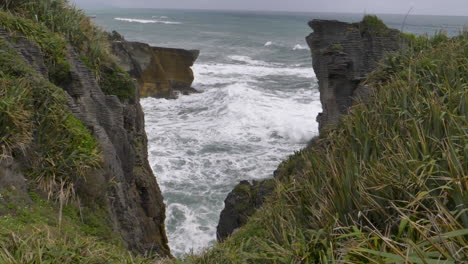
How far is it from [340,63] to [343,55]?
0.69ft

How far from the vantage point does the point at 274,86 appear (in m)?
32.2

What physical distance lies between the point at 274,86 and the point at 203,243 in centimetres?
2138

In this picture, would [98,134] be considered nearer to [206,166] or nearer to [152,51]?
[206,166]

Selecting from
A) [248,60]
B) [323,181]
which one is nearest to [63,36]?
[323,181]

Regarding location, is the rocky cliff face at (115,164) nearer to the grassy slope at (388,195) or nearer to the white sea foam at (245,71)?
the grassy slope at (388,195)

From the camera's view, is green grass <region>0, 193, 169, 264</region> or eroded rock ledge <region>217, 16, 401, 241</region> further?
eroded rock ledge <region>217, 16, 401, 241</region>

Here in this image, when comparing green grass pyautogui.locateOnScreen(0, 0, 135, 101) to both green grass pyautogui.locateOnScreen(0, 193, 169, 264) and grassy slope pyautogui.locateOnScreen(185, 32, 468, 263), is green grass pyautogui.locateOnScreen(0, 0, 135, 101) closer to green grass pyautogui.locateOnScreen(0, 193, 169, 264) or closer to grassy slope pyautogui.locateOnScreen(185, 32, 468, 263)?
green grass pyautogui.locateOnScreen(0, 193, 169, 264)

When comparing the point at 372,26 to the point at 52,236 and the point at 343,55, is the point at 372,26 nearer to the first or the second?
the point at 343,55

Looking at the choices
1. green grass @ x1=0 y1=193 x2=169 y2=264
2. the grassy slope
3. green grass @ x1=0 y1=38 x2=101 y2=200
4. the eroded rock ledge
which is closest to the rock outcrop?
the eroded rock ledge

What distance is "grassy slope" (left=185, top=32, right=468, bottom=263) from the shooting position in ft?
10.4

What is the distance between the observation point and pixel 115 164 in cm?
791

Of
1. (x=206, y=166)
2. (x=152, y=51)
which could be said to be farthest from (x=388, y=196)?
(x=152, y=51)

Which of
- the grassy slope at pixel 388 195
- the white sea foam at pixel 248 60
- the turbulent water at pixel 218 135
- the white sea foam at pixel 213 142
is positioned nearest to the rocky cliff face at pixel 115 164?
the white sea foam at pixel 213 142

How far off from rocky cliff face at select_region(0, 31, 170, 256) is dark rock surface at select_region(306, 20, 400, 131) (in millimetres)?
4568
